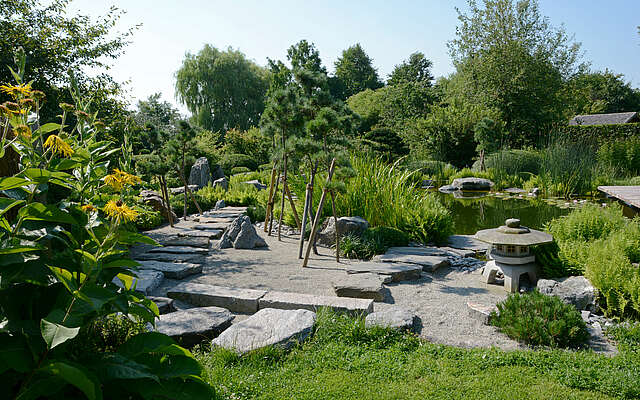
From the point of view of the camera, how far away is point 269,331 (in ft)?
10.3

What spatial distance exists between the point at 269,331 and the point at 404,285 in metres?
2.26

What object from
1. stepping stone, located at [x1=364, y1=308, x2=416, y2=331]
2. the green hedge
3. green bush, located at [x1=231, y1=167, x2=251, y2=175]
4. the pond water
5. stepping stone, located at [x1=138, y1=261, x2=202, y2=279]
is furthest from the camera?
green bush, located at [x1=231, y1=167, x2=251, y2=175]

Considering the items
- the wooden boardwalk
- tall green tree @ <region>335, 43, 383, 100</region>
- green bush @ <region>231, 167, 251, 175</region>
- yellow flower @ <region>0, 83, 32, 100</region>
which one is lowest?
the wooden boardwalk

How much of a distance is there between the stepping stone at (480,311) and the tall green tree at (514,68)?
18687 millimetres

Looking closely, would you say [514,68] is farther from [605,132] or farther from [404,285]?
[404,285]

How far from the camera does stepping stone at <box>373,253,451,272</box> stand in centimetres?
549

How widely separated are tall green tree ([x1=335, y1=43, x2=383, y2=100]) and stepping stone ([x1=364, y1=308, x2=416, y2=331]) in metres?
41.6

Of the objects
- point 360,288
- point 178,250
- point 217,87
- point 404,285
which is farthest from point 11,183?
point 217,87

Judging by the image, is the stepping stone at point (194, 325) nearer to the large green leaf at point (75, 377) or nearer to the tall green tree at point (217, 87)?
the large green leaf at point (75, 377)

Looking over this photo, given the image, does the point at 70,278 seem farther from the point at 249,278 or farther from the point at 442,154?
the point at 442,154

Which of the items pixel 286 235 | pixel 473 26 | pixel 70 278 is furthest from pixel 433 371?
pixel 473 26

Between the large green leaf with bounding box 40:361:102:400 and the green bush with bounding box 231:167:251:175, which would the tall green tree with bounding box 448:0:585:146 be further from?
the large green leaf with bounding box 40:361:102:400

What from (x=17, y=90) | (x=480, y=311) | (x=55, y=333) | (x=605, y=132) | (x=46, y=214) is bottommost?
(x=480, y=311)

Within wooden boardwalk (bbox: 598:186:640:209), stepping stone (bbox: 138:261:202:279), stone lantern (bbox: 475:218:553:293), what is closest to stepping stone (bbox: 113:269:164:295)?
stepping stone (bbox: 138:261:202:279)
